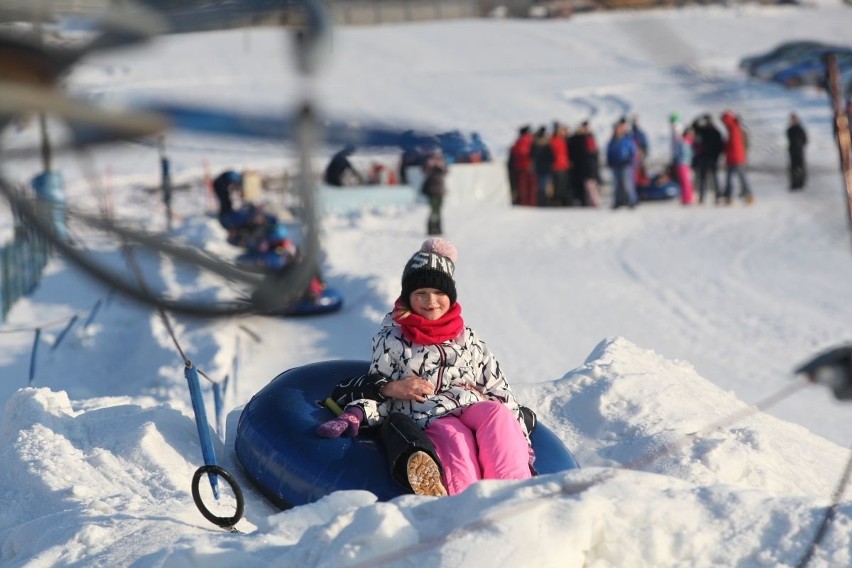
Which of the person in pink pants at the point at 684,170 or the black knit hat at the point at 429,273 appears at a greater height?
the black knit hat at the point at 429,273

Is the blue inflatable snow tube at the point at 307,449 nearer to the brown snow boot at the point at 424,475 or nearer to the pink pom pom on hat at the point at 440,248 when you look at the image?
the brown snow boot at the point at 424,475

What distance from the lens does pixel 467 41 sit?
39.4 meters

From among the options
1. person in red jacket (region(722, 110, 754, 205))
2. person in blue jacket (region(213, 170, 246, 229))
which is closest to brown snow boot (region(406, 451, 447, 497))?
person in blue jacket (region(213, 170, 246, 229))

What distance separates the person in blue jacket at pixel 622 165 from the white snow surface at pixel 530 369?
56 centimetres

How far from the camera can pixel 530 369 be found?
1012 centimetres

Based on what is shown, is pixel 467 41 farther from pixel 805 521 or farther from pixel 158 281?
pixel 805 521

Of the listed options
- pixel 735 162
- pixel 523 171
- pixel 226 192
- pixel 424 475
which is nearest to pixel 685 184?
pixel 735 162

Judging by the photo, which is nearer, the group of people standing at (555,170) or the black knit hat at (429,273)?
the black knit hat at (429,273)

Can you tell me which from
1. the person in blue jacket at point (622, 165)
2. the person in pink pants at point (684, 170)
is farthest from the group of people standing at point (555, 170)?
the person in pink pants at point (684, 170)

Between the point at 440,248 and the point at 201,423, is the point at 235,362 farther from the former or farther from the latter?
the point at 440,248

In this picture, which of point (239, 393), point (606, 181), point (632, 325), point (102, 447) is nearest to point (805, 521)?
point (102, 447)

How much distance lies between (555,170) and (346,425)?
1303cm

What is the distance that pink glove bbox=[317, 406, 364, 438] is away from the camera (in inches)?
222

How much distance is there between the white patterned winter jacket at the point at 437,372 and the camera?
5.61 meters
